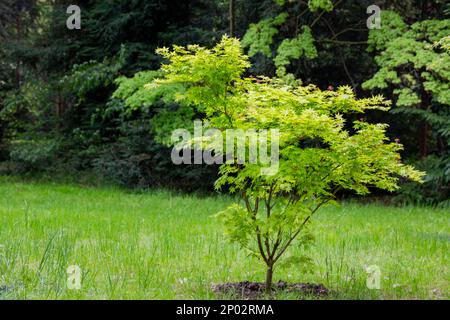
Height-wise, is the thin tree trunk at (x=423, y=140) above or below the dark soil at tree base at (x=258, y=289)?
above

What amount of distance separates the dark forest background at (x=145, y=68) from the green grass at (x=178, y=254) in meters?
4.04

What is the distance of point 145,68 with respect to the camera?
16.4 meters

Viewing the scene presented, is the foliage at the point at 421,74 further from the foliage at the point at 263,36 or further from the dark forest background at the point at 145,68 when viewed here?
the foliage at the point at 263,36

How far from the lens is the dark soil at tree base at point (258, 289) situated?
5352 mm

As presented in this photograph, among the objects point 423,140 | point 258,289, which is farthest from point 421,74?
point 258,289

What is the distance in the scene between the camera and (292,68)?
15719 mm

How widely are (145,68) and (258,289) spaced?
38.7ft

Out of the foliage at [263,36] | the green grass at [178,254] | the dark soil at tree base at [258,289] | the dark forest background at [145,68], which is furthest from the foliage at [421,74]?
the dark soil at tree base at [258,289]

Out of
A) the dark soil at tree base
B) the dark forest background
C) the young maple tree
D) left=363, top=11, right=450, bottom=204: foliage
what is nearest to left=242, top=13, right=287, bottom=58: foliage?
the dark forest background

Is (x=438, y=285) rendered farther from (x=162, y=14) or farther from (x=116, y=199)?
(x=162, y=14)

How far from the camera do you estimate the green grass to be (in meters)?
5.41

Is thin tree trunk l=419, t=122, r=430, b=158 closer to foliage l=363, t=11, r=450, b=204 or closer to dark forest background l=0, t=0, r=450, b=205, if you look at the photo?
dark forest background l=0, t=0, r=450, b=205

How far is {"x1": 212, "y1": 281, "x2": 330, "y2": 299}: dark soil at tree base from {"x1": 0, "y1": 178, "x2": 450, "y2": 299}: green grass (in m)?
0.16
